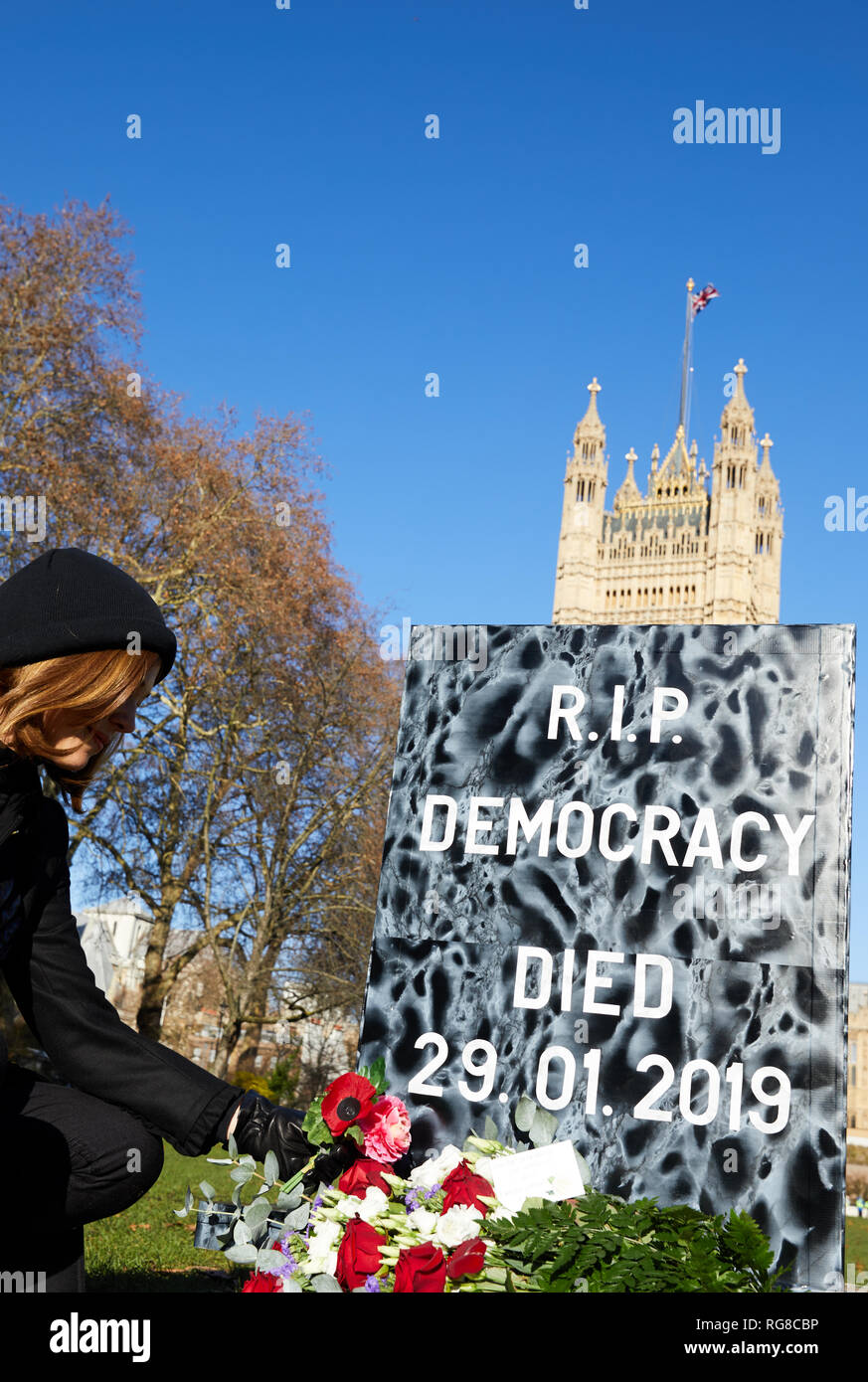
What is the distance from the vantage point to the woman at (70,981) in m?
2.23

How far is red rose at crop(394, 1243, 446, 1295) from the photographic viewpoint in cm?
250

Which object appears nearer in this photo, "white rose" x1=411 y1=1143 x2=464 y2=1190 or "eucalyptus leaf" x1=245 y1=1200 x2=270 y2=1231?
"eucalyptus leaf" x1=245 y1=1200 x2=270 y2=1231

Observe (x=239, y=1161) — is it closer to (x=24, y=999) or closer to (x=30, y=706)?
(x=24, y=999)

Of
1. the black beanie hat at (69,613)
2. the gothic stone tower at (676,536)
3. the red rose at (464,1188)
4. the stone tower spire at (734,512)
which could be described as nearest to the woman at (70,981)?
the black beanie hat at (69,613)

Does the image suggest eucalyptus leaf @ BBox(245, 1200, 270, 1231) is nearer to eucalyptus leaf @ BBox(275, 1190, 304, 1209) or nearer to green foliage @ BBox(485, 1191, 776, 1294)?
eucalyptus leaf @ BBox(275, 1190, 304, 1209)

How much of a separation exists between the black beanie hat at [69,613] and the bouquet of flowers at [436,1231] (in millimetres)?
1087

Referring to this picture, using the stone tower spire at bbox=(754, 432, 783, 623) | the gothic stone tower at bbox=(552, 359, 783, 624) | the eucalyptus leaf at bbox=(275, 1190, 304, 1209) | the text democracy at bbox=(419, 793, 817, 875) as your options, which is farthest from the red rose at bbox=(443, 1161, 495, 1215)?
the stone tower spire at bbox=(754, 432, 783, 623)

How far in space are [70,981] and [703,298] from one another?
3447 inches

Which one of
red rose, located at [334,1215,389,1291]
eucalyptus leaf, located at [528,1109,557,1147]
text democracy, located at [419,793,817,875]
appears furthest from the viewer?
text democracy, located at [419,793,817,875]

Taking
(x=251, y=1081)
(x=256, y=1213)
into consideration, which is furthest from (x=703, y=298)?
(x=256, y=1213)

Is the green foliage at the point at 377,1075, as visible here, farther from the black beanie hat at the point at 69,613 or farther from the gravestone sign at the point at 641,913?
the black beanie hat at the point at 69,613

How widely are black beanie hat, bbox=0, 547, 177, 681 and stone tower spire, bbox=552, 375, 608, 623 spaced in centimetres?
8216

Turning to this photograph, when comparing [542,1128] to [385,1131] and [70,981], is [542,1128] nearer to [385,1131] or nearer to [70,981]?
[385,1131]

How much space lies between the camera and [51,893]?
2480mm
